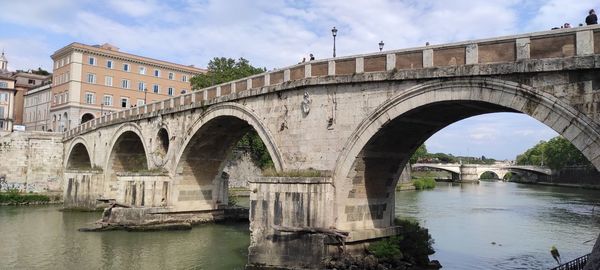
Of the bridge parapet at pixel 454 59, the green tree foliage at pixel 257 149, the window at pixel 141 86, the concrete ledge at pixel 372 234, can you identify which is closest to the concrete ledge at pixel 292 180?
the concrete ledge at pixel 372 234

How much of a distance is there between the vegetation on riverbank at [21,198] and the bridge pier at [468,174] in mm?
61174

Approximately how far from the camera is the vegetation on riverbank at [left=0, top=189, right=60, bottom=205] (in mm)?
31797

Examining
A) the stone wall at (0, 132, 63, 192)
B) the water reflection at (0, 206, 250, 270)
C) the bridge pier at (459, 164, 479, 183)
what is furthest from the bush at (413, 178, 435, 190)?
the stone wall at (0, 132, 63, 192)

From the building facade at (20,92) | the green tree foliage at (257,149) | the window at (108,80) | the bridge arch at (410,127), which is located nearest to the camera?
the bridge arch at (410,127)

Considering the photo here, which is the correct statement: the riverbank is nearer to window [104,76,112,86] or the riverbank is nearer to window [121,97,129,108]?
window [104,76,112,86]

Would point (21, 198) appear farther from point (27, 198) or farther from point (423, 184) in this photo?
point (423, 184)

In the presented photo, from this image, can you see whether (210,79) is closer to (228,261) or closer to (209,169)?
(209,169)

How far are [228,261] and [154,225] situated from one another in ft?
23.9

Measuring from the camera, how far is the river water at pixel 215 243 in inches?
602

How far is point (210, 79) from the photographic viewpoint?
1532 inches

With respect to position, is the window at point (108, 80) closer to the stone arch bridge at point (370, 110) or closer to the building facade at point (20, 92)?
the building facade at point (20, 92)

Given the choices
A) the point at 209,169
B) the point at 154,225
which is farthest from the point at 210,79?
the point at 154,225

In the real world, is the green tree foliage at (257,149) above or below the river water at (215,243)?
above

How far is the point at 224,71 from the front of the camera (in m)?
39.0
